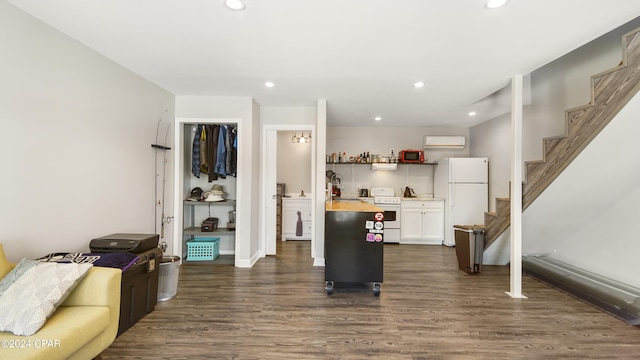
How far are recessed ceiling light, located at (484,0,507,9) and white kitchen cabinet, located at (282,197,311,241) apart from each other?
14.1 ft

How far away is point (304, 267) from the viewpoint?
3.84 metres

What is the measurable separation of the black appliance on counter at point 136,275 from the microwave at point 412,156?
4639 mm

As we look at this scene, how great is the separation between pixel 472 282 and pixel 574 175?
1.64 m

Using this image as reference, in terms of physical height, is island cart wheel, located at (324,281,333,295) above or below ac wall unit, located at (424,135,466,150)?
below

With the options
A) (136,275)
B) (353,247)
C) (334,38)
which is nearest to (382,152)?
(353,247)

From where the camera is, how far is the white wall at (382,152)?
5.80 metres

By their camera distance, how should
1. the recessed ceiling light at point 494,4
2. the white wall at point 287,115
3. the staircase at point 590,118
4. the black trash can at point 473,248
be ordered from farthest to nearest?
the white wall at point 287,115
the black trash can at point 473,248
the staircase at point 590,118
the recessed ceiling light at point 494,4

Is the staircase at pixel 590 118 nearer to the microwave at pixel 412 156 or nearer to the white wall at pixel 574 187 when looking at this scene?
the white wall at pixel 574 187

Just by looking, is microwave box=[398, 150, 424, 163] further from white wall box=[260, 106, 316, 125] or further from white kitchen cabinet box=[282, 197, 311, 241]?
white wall box=[260, 106, 316, 125]

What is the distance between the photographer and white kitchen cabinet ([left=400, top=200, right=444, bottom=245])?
5.30m

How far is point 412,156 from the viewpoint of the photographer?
5.55m

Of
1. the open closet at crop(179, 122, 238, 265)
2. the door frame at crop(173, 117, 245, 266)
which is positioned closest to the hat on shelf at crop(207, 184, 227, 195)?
the open closet at crop(179, 122, 238, 265)

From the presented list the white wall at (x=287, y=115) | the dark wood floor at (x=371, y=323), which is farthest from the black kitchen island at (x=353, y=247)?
the white wall at (x=287, y=115)

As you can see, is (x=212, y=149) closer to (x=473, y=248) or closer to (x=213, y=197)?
(x=213, y=197)
